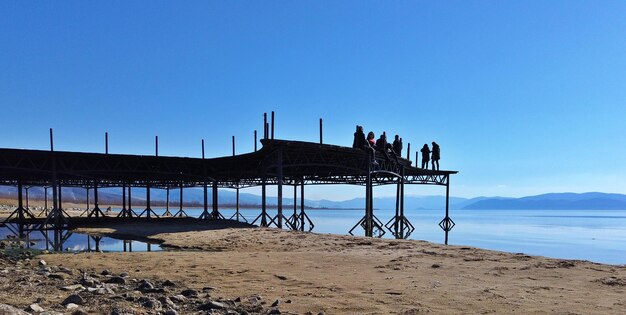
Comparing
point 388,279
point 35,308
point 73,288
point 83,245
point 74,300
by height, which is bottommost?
point 83,245

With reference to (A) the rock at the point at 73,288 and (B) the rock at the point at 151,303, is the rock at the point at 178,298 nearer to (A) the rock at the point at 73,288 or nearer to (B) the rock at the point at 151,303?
(B) the rock at the point at 151,303

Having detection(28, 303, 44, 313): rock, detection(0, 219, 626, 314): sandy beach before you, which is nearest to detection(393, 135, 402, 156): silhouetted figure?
detection(0, 219, 626, 314): sandy beach

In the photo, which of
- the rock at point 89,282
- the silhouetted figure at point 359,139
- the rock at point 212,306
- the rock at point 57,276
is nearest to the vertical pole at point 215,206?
the silhouetted figure at point 359,139

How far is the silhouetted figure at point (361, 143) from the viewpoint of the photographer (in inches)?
1152

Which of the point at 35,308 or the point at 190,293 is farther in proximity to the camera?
the point at 190,293

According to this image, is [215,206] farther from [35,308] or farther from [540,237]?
[35,308]

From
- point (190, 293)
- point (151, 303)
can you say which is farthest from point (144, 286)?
point (151, 303)

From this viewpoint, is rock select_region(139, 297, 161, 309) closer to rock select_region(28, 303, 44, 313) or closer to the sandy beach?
the sandy beach

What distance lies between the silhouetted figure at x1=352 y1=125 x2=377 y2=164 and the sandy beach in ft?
42.6

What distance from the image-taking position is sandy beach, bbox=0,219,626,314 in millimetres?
7211

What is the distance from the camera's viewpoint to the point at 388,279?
9.79 metres

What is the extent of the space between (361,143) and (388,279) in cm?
2043

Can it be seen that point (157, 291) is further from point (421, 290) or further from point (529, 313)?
point (529, 313)

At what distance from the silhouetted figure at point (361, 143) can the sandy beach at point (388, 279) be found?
42.6 ft
